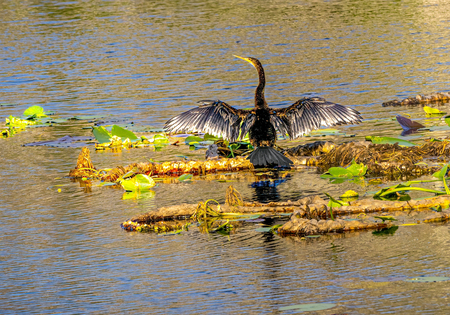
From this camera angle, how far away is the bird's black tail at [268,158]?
930 cm

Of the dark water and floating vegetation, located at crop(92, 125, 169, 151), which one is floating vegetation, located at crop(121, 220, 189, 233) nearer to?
the dark water

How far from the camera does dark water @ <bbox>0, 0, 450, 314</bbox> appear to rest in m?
5.05

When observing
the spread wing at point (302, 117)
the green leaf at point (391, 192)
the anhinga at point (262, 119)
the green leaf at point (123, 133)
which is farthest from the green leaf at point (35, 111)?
the green leaf at point (391, 192)

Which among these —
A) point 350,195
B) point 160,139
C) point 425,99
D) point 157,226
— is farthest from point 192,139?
point 157,226

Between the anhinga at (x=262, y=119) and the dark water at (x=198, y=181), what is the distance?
2.55 feet

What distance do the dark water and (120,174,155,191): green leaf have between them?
0.19 m

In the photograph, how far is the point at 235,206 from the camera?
6.98 m

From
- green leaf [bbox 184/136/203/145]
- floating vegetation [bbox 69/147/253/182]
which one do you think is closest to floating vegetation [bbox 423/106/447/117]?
green leaf [bbox 184/136/203/145]

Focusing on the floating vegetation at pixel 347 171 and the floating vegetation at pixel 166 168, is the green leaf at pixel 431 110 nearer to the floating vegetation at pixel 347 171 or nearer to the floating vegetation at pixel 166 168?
the floating vegetation at pixel 166 168

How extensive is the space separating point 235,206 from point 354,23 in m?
22.1

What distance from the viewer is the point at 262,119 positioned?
998cm

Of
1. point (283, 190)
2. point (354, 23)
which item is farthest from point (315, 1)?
point (283, 190)

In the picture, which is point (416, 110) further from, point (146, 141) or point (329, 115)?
point (146, 141)

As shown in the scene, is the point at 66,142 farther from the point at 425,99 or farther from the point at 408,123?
the point at 425,99
